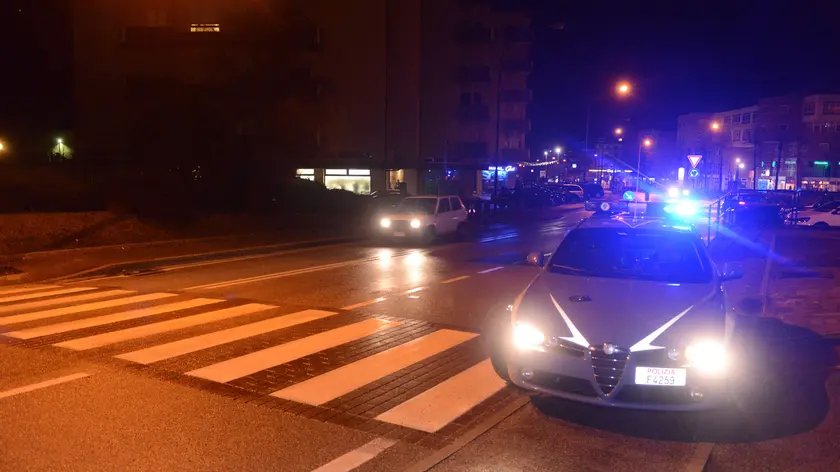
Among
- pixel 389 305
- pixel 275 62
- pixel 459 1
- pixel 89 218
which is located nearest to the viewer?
pixel 389 305

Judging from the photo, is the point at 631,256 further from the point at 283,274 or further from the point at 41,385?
the point at 283,274

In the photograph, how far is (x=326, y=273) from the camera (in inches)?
591

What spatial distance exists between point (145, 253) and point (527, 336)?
48.5 feet

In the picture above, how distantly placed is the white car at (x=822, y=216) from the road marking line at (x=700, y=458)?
2959 centimetres

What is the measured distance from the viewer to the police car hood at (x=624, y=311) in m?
5.47

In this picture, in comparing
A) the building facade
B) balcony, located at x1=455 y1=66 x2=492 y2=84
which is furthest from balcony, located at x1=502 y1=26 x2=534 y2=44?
the building facade

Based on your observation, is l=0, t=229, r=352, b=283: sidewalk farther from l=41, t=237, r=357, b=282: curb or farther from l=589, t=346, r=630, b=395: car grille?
l=589, t=346, r=630, b=395: car grille

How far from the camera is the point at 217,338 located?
8.49 m

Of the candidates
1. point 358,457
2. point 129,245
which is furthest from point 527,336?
point 129,245

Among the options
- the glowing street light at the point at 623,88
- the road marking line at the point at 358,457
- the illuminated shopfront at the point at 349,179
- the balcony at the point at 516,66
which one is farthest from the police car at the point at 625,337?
the balcony at the point at 516,66

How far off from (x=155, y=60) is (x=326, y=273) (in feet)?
103

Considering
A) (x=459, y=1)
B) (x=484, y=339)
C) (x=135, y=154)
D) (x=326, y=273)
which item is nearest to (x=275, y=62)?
(x=135, y=154)

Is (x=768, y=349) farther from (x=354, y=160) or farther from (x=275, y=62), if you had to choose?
(x=354, y=160)

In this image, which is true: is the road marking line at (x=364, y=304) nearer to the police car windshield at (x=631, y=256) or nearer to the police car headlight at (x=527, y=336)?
the police car windshield at (x=631, y=256)
